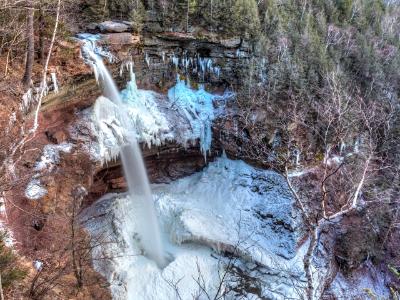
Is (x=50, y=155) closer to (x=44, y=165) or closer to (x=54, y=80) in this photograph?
(x=44, y=165)

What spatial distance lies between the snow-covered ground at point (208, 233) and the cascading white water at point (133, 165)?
1.14ft

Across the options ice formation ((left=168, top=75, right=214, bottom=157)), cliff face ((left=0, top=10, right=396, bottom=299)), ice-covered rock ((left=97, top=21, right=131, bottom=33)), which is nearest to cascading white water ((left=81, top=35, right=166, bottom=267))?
cliff face ((left=0, top=10, right=396, bottom=299))

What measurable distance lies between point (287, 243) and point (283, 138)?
5129mm

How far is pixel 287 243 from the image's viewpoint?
13.3 m

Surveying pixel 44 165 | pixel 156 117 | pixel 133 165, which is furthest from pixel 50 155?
pixel 156 117

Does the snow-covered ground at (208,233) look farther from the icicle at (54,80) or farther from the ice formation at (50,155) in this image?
the icicle at (54,80)

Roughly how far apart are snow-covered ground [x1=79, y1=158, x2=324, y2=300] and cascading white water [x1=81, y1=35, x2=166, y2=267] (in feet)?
1.14

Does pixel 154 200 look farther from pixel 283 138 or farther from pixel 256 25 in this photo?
pixel 256 25

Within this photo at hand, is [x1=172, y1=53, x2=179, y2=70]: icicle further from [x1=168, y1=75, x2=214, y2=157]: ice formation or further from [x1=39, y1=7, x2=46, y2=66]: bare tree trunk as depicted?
[x1=39, y1=7, x2=46, y2=66]: bare tree trunk

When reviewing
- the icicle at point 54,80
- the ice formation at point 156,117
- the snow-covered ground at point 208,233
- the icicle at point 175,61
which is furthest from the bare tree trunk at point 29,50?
the icicle at point 175,61

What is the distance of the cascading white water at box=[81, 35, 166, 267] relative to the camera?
13031mm

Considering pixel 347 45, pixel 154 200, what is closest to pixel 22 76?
pixel 154 200

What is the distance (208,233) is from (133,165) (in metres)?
4.28

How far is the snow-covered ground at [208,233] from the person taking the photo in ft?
36.6
